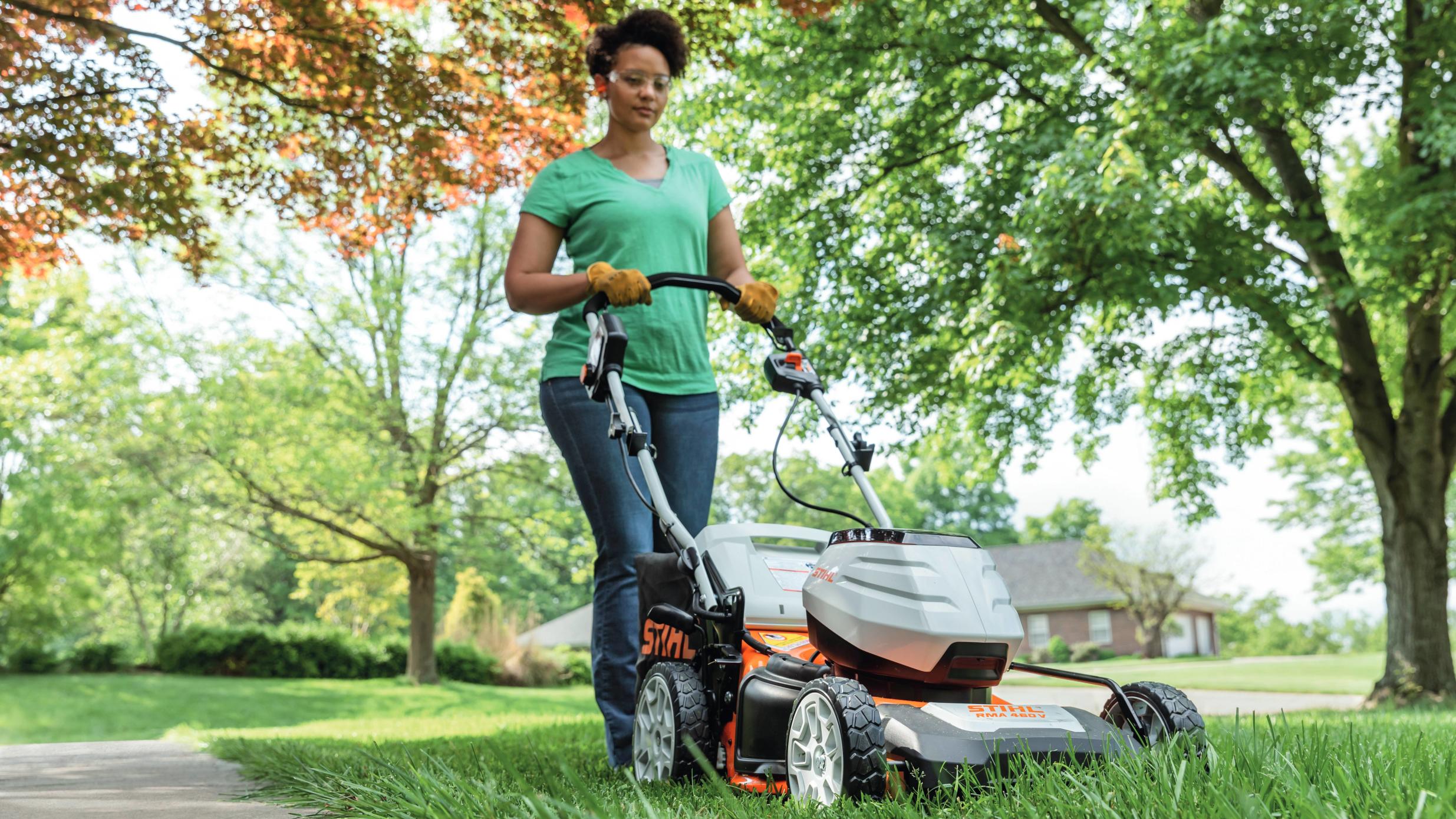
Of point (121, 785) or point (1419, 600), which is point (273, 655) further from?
point (121, 785)

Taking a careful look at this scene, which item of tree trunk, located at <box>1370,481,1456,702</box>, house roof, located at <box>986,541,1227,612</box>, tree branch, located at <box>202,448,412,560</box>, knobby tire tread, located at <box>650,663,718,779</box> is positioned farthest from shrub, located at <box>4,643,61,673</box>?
house roof, located at <box>986,541,1227,612</box>

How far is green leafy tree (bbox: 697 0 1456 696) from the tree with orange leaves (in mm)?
2576

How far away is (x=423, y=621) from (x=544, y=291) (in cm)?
1854

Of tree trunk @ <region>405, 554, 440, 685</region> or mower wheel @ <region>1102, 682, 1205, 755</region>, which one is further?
tree trunk @ <region>405, 554, 440, 685</region>

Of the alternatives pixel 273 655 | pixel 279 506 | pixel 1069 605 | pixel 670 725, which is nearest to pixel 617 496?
pixel 670 725

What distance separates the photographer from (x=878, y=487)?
2002 inches

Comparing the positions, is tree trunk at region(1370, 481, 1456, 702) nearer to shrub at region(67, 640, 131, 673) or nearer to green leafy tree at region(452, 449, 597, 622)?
green leafy tree at region(452, 449, 597, 622)

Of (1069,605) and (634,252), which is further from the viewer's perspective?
(1069,605)

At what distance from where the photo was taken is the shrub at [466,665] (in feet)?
76.6

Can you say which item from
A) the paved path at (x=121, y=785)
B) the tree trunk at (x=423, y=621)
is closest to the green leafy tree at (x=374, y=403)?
the tree trunk at (x=423, y=621)

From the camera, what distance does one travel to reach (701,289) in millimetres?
3348

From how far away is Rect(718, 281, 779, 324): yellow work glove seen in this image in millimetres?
3207

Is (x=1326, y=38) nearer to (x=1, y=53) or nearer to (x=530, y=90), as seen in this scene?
(x=530, y=90)

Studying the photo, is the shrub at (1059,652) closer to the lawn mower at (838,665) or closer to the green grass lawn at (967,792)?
the green grass lawn at (967,792)
